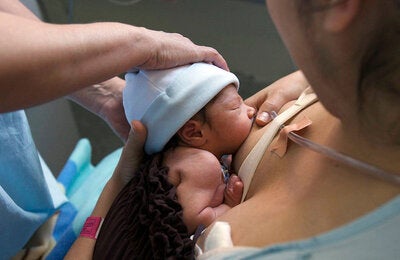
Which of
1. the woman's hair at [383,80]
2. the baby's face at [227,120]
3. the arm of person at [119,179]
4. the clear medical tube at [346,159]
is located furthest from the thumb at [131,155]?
the woman's hair at [383,80]

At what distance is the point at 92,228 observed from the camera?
0.87 meters

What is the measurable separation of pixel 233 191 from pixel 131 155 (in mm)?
241

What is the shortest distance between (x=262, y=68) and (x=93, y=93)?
424 mm

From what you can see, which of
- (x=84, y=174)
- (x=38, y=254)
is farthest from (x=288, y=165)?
(x=84, y=174)

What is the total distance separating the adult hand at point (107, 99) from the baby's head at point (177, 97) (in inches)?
6.0

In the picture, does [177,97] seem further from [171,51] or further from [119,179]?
[119,179]

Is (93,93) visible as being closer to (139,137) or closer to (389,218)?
(139,137)

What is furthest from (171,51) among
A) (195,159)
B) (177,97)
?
(195,159)

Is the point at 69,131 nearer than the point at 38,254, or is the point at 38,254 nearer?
the point at 38,254

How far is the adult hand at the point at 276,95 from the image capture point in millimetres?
866

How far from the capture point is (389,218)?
0.47m

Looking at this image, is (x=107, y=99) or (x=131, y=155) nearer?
(x=131, y=155)

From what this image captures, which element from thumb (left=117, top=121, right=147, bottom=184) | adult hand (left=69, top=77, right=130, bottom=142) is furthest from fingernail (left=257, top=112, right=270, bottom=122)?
adult hand (left=69, top=77, right=130, bottom=142)

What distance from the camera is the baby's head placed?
2.68ft
